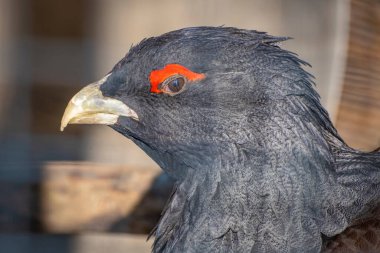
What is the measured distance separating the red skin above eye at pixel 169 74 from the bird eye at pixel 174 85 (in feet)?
0.06

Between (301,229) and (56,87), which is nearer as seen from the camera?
(301,229)

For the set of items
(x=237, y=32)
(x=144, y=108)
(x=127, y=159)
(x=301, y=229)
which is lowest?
(x=127, y=159)

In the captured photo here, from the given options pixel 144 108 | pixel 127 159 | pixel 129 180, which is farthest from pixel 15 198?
pixel 127 159

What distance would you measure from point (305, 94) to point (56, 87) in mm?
4226

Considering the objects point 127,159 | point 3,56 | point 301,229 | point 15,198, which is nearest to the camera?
point 301,229

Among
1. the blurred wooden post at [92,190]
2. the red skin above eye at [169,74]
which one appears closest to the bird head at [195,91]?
the red skin above eye at [169,74]

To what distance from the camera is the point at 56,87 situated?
7.77m

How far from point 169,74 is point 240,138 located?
359 mm

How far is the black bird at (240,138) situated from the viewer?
376 centimetres

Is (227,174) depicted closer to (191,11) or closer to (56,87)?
(191,11)

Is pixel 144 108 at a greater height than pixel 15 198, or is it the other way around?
pixel 144 108

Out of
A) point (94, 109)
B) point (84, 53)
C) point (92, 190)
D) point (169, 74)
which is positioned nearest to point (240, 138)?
point (169, 74)

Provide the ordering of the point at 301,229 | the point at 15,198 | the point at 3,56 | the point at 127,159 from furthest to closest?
the point at 3,56 < the point at 127,159 < the point at 15,198 < the point at 301,229

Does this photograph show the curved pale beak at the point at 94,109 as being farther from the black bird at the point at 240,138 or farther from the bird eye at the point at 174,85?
the bird eye at the point at 174,85
